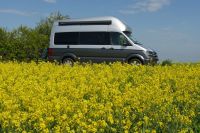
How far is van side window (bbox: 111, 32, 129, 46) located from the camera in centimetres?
2512

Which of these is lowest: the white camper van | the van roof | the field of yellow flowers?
the field of yellow flowers

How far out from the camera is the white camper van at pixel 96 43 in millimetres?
24969

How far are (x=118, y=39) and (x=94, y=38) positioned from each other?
1196 mm

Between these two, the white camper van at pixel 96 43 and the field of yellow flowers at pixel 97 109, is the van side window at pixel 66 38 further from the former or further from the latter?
the field of yellow flowers at pixel 97 109

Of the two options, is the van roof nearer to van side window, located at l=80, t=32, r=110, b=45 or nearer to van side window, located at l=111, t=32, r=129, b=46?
van side window, located at l=111, t=32, r=129, b=46

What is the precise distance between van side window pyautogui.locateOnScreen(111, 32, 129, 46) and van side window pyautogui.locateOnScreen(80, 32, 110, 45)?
25 cm

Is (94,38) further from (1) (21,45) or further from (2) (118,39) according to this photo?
(1) (21,45)

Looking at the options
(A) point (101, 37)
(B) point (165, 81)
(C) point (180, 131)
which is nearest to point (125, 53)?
(A) point (101, 37)

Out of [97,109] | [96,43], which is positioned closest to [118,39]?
[96,43]

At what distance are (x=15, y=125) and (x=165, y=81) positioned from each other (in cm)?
611

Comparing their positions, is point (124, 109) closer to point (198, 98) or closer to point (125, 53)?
point (198, 98)

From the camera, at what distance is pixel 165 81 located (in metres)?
13.4

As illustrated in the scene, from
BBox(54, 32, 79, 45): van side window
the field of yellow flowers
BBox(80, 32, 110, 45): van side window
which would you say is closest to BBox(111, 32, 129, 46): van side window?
BBox(80, 32, 110, 45): van side window

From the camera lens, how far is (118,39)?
82.8ft
